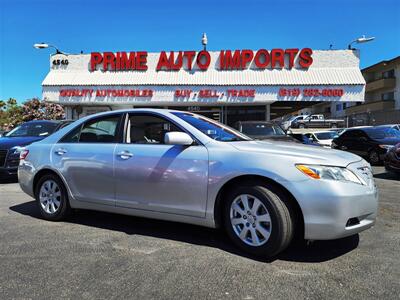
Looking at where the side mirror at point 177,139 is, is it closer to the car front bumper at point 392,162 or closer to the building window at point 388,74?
the car front bumper at point 392,162

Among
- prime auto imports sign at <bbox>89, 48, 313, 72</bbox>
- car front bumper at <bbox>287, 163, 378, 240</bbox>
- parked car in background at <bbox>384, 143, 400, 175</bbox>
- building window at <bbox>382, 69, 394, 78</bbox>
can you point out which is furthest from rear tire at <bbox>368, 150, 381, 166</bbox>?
building window at <bbox>382, 69, 394, 78</bbox>

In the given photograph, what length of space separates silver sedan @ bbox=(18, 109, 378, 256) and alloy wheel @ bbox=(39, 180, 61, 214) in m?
0.01

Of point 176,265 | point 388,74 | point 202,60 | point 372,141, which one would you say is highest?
point 388,74

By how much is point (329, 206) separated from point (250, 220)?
792 millimetres

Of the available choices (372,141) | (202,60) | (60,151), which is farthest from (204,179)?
(202,60)

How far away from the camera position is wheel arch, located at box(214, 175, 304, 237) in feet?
12.5

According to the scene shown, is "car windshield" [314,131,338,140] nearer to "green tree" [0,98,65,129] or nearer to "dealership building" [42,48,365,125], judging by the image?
"dealership building" [42,48,365,125]

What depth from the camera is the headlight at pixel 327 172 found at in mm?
3691

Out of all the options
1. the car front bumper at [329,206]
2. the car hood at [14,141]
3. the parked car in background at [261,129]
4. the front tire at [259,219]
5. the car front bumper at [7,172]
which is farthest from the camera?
the parked car in background at [261,129]

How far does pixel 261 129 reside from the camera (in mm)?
11992

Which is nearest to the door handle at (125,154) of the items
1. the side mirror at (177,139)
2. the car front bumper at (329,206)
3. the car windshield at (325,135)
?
the side mirror at (177,139)

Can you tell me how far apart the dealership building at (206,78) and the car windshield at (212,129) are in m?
13.7

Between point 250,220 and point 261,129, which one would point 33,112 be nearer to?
point 261,129

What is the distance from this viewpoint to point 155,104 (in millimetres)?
19906
